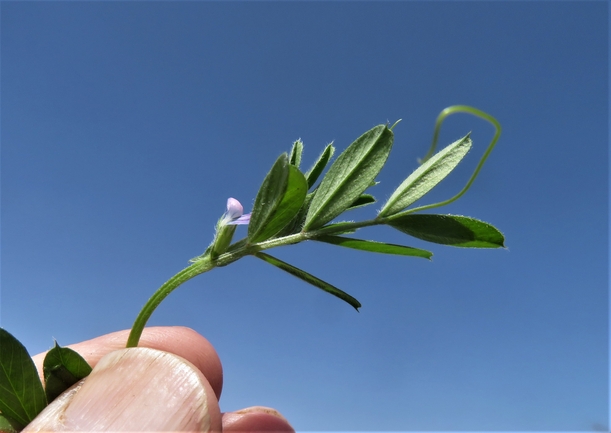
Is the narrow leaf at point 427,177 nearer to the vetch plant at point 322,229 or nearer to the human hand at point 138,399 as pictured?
the vetch plant at point 322,229

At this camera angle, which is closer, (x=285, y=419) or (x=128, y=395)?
(x=128, y=395)

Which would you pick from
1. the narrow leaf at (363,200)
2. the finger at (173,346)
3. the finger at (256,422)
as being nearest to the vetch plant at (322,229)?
the narrow leaf at (363,200)

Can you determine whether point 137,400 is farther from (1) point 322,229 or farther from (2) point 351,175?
(2) point 351,175

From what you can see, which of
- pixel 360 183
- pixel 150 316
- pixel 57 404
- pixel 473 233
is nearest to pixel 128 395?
pixel 57 404

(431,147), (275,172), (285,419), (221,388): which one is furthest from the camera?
(221,388)

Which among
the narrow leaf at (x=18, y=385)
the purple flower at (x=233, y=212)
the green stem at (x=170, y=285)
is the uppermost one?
the purple flower at (x=233, y=212)

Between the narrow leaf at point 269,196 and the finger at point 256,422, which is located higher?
the narrow leaf at point 269,196

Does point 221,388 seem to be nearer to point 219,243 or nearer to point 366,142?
point 219,243
